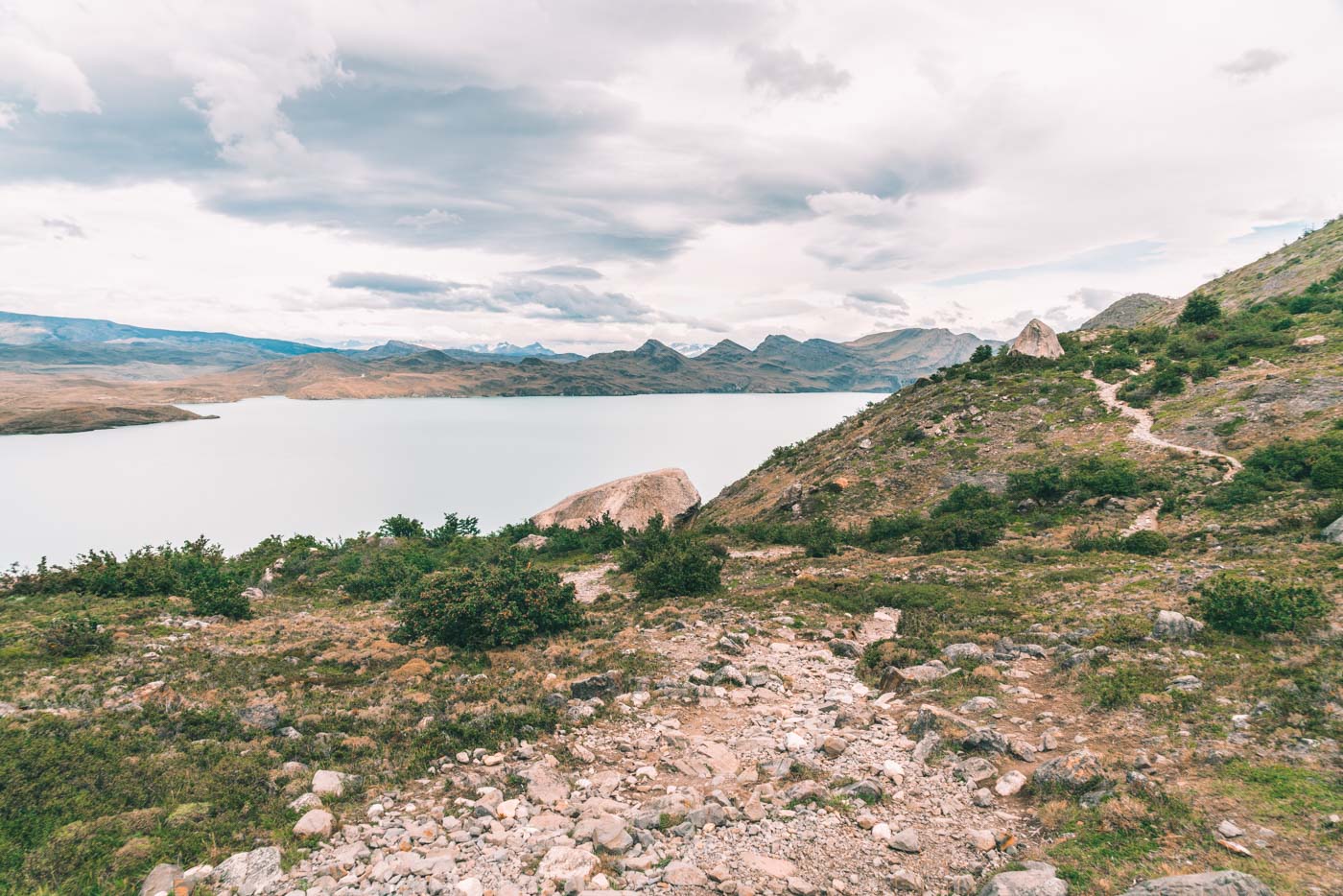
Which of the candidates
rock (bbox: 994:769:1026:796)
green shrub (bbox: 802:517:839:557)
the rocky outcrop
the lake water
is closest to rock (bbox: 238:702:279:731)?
rock (bbox: 994:769:1026:796)

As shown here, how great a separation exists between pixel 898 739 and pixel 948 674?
3.29 meters

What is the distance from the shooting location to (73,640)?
14891mm

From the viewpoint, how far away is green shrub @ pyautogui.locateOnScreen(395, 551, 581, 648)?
58.0ft

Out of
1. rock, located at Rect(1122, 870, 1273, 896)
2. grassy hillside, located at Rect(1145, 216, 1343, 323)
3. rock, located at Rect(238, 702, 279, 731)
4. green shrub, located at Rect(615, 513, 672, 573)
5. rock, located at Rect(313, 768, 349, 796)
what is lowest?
green shrub, located at Rect(615, 513, 672, 573)

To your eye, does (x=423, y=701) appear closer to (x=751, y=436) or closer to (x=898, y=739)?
(x=898, y=739)

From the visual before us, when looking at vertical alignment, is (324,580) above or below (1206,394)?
below

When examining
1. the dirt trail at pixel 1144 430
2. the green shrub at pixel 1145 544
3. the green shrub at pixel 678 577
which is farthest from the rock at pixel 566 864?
the dirt trail at pixel 1144 430

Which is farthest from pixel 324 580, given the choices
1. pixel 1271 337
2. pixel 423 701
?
pixel 1271 337

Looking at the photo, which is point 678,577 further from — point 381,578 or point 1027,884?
point 1027,884

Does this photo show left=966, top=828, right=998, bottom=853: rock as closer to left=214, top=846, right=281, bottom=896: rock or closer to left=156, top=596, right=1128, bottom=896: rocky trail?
left=156, top=596, right=1128, bottom=896: rocky trail

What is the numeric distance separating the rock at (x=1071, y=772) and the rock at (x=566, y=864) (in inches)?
265

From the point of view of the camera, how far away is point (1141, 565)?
19.3 m

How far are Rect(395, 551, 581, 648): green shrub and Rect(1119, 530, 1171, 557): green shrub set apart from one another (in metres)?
20.6

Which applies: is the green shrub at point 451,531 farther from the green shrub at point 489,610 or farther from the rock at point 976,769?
the rock at point 976,769
